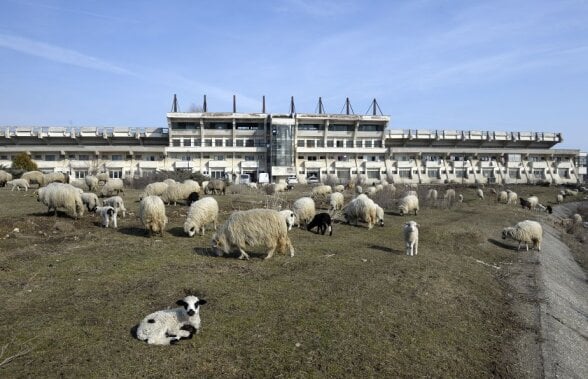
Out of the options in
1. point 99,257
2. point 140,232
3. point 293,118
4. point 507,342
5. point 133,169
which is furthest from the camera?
point 293,118

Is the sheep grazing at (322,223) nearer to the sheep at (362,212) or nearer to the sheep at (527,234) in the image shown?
the sheep at (362,212)

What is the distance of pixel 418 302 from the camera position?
1012 cm

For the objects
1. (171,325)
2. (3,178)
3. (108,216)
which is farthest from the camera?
(3,178)

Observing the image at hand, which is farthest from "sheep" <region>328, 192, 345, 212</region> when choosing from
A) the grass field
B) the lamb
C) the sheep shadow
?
the grass field

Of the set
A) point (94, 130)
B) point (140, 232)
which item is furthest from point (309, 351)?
point (94, 130)

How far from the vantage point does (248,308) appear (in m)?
8.80

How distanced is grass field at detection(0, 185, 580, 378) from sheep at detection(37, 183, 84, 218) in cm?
162

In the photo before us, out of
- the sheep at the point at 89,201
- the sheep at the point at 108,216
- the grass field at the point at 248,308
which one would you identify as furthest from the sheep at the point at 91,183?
the sheep at the point at 108,216

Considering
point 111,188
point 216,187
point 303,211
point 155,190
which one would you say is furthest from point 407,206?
point 111,188

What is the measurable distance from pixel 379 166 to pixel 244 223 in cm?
6698

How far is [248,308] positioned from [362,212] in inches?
496

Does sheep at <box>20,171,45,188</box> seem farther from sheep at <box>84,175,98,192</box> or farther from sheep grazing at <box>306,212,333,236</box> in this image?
sheep grazing at <box>306,212,333,236</box>

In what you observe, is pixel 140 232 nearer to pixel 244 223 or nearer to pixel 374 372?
pixel 244 223

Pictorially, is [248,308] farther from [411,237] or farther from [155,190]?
[155,190]
